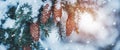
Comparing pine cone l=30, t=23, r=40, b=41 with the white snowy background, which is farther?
the white snowy background

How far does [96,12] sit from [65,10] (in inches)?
11.3

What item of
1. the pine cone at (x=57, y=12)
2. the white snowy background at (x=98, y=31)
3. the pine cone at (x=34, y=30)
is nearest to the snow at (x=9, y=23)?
the white snowy background at (x=98, y=31)

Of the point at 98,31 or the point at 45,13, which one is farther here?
the point at 98,31

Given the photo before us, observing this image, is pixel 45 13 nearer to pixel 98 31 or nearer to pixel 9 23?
pixel 9 23

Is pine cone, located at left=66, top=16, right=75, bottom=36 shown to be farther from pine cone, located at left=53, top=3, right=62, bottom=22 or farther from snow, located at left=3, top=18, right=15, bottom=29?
snow, located at left=3, top=18, right=15, bottom=29

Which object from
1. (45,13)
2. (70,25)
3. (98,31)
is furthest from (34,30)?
(98,31)

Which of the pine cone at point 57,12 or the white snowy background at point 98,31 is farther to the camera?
the white snowy background at point 98,31

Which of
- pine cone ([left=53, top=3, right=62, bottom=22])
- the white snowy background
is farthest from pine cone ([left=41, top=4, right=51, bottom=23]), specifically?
the white snowy background

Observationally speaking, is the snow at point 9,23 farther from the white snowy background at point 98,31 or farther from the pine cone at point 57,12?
the pine cone at point 57,12

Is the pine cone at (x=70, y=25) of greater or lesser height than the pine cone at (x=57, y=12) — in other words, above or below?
below

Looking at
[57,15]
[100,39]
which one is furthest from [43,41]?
[100,39]

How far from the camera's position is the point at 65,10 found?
7.47 ft

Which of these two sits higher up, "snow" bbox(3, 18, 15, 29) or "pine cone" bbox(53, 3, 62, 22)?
"pine cone" bbox(53, 3, 62, 22)

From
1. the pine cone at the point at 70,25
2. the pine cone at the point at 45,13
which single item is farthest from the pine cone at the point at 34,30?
the pine cone at the point at 70,25
